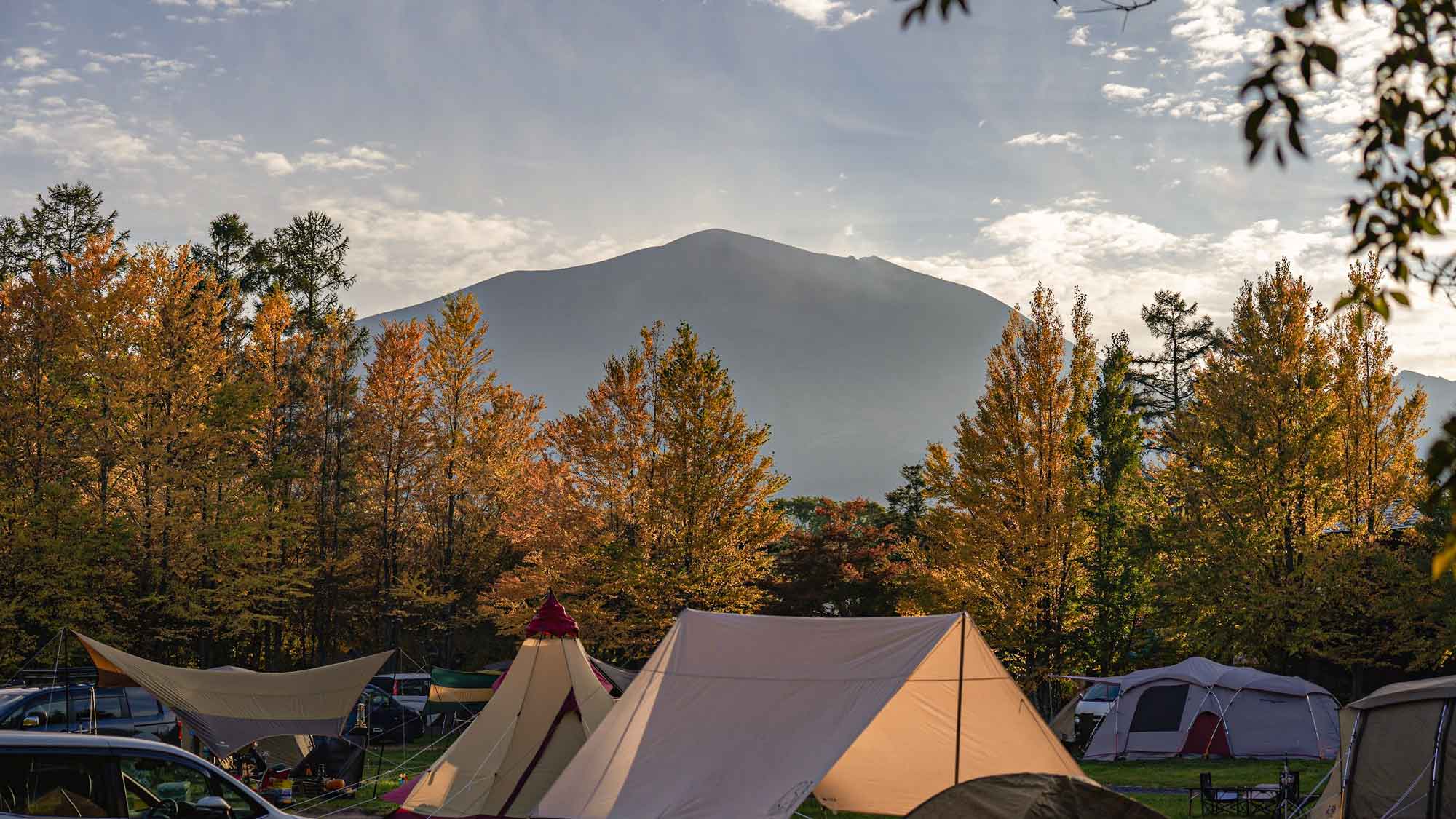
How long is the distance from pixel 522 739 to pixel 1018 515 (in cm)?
→ 1627

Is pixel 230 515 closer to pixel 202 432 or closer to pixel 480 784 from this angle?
pixel 202 432

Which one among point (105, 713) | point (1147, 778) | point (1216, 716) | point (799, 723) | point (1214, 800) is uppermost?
point (799, 723)

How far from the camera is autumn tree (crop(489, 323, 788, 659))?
96.1 ft

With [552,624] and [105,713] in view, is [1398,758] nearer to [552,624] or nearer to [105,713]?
[552,624]

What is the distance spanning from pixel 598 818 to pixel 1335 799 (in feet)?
24.7

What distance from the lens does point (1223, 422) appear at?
27.3 meters

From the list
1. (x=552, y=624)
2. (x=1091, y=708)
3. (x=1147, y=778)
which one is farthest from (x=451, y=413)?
(x=1147, y=778)

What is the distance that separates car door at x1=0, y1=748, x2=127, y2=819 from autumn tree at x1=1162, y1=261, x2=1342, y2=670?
2372 centimetres

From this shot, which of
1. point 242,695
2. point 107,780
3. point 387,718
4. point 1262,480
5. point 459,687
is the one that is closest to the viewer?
point 107,780

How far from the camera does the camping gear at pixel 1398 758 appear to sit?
10422 millimetres

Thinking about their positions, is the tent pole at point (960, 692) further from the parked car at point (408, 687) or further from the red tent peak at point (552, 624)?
the parked car at point (408, 687)

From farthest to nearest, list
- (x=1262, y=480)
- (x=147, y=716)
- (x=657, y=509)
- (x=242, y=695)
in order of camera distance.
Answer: (x=657, y=509), (x=1262, y=480), (x=147, y=716), (x=242, y=695)

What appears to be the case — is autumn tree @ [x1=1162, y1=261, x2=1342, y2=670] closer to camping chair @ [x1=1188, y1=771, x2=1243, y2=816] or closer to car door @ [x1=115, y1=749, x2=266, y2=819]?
camping chair @ [x1=1188, y1=771, x2=1243, y2=816]

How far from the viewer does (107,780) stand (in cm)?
803
